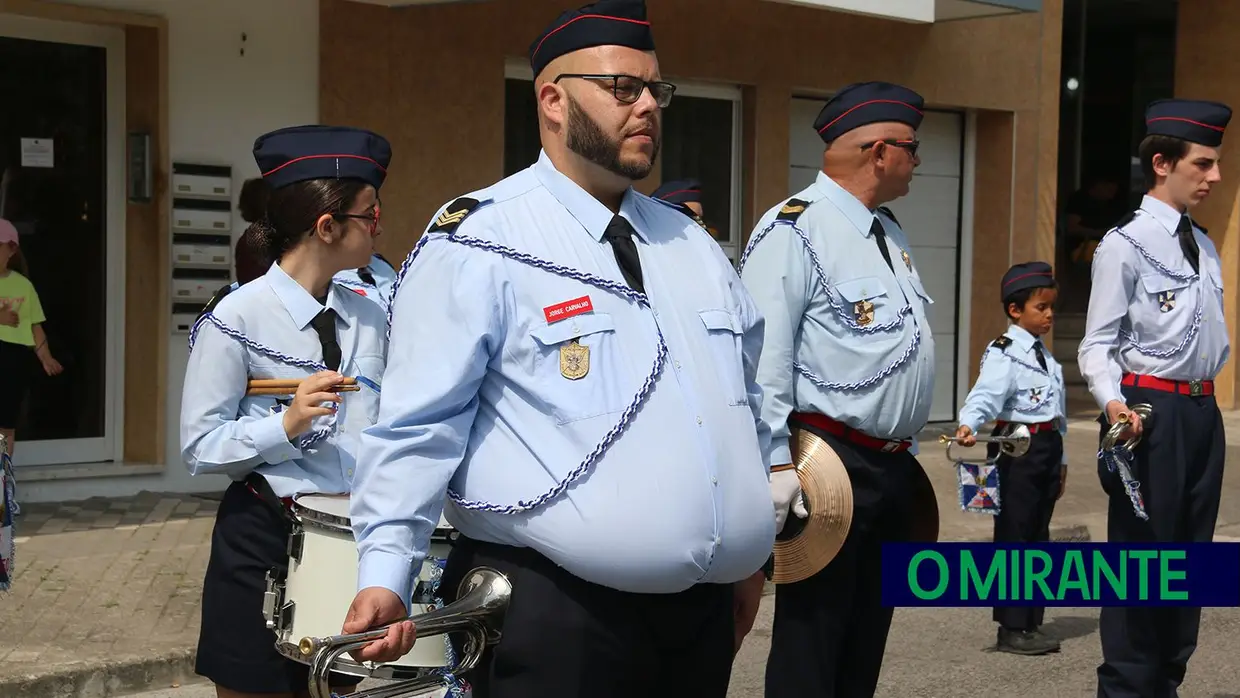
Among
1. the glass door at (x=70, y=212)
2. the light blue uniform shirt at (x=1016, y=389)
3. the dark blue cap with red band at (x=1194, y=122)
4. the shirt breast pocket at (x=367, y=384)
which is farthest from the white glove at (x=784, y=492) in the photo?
the glass door at (x=70, y=212)

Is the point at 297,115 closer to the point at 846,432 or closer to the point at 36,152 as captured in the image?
the point at 36,152

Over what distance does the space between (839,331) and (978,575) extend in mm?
1729

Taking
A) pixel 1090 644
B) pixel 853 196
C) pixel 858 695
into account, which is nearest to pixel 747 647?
pixel 1090 644

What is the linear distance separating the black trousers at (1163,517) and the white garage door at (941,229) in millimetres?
8860

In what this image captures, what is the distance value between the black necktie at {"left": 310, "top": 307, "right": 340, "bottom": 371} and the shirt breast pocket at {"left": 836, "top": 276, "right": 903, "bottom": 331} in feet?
4.92

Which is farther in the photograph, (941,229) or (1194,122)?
(941,229)

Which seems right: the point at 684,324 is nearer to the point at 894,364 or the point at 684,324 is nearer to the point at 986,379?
the point at 894,364

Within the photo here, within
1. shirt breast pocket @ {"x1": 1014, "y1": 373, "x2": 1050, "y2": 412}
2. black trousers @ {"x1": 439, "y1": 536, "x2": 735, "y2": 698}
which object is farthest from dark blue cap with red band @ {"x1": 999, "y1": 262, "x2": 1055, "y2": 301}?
black trousers @ {"x1": 439, "y1": 536, "x2": 735, "y2": 698}

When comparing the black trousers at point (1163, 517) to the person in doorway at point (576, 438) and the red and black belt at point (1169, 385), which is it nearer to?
the red and black belt at point (1169, 385)

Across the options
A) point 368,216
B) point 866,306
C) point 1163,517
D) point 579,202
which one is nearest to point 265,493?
point 368,216

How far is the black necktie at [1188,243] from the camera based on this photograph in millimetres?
5883

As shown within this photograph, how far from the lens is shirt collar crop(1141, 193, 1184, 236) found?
5.88 metres

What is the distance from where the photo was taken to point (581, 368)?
3.01 m

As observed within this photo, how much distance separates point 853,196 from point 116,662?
3578mm
